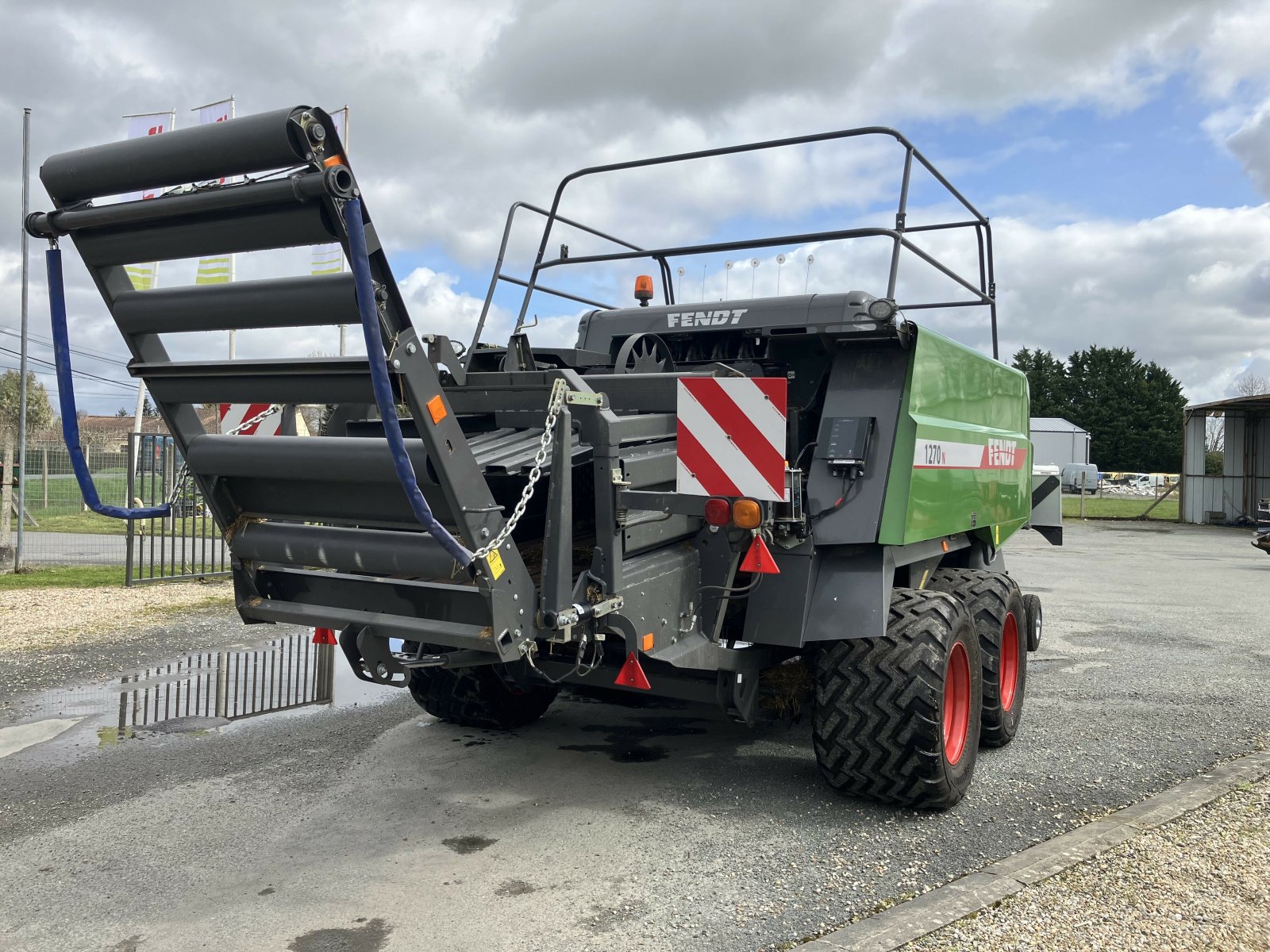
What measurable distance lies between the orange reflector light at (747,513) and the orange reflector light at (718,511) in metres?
0.03

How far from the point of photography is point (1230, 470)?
83.3 feet

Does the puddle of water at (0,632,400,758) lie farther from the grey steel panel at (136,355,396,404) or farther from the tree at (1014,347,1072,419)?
the tree at (1014,347,1072,419)

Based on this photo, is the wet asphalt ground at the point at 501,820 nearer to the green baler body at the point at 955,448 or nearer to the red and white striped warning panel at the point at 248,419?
the green baler body at the point at 955,448

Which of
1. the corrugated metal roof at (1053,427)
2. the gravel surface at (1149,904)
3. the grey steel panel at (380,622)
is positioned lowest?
the gravel surface at (1149,904)

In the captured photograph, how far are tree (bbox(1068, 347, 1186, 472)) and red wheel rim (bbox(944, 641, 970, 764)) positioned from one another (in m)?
53.1

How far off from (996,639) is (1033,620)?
1.55 metres

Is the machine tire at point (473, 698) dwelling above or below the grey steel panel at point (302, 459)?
below

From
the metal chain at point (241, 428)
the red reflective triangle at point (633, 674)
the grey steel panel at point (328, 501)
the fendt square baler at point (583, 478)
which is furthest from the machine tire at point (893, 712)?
the metal chain at point (241, 428)

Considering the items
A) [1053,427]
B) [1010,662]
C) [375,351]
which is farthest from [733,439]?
[1053,427]

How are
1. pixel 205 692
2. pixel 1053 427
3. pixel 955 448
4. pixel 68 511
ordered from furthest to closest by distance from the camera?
pixel 1053 427 < pixel 68 511 < pixel 205 692 < pixel 955 448

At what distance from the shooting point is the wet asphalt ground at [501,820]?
325cm

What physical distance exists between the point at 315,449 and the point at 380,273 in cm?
82

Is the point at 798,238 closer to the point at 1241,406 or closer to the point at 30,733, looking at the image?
the point at 30,733

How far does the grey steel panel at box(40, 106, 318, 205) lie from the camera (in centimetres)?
263
